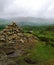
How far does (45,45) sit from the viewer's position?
10219 cm

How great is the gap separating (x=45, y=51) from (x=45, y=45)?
10.1 metres

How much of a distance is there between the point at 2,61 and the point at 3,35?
28988 millimetres

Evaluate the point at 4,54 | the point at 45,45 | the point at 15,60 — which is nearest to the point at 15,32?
the point at 45,45

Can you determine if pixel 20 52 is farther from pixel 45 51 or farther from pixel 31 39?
pixel 31 39

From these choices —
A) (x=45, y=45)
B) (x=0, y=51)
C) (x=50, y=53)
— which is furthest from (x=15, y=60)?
(x=45, y=45)

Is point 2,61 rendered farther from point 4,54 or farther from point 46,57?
point 46,57

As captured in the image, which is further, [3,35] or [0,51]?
[3,35]

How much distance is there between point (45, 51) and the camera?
9231cm

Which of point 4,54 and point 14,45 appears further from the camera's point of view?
point 14,45

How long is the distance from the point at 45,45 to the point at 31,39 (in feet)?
33.6

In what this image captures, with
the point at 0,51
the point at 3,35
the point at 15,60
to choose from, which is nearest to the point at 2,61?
the point at 15,60

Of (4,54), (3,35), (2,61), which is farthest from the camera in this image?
(3,35)

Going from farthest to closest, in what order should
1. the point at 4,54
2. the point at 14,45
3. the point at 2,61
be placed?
the point at 14,45 < the point at 4,54 < the point at 2,61

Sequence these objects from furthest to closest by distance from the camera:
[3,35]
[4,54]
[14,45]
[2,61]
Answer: [3,35] → [14,45] → [4,54] → [2,61]
